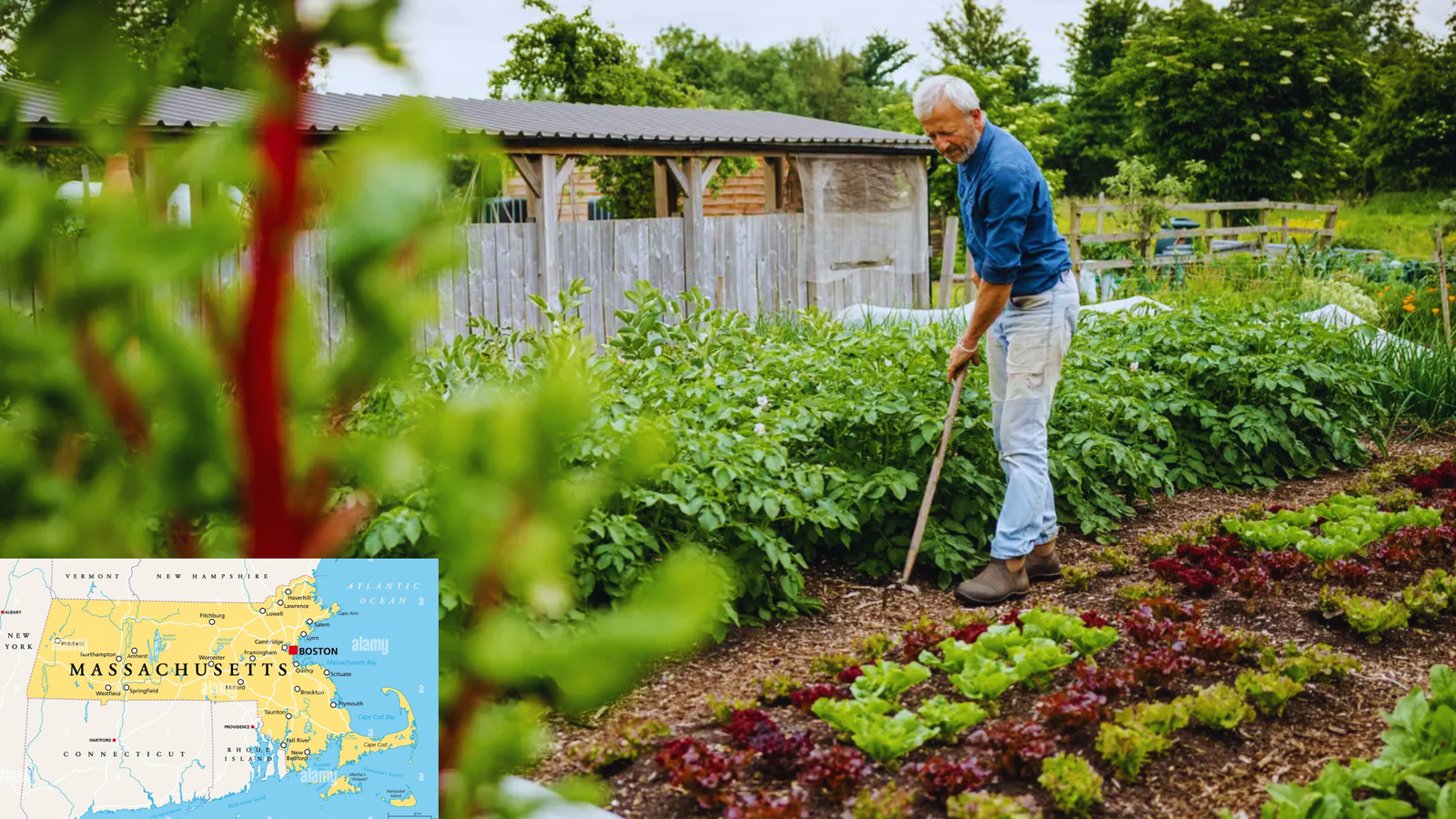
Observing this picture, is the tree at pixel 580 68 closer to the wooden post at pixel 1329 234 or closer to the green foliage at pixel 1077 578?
the wooden post at pixel 1329 234

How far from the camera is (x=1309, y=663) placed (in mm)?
3471

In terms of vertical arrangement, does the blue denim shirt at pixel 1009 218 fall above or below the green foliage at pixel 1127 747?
above

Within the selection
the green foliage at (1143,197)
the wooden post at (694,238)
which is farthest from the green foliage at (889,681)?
the green foliage at (1143,197)

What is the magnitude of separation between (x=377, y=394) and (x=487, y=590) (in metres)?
3.06

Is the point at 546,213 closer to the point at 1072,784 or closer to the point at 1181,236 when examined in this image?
the point at 1072,784

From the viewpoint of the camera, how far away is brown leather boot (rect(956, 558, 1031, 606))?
4535mm

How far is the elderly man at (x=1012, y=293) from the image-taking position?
4254 mm

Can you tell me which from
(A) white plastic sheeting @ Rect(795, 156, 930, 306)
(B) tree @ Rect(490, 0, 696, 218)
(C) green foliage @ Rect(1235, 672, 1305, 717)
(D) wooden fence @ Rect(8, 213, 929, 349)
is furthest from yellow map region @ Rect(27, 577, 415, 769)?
(B) tree @ Rect(490, 0, 696, 218)

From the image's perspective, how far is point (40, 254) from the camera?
0.49 m

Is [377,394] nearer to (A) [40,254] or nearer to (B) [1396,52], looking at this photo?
(A) [40,254]

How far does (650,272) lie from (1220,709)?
941 centimetres

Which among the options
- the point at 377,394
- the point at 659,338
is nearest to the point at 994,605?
the point at 659,338

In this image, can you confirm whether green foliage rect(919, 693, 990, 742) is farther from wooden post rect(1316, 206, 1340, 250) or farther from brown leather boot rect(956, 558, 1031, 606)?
wooden post rect(1316, 206, 1340, 250)

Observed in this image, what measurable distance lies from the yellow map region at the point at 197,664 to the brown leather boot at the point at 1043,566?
4287mm
